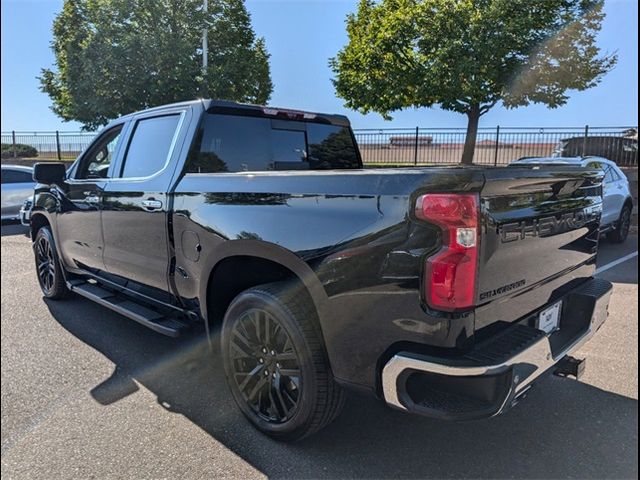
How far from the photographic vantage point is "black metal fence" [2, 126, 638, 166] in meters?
3.82

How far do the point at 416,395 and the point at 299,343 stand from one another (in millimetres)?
620

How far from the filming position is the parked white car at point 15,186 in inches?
401

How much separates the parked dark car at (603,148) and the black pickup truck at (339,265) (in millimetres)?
4187

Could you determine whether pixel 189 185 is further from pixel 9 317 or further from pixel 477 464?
pixel 9 317

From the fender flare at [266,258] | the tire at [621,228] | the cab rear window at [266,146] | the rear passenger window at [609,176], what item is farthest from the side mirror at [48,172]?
the tire at [621,228]

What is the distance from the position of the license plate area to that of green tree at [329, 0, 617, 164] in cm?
151

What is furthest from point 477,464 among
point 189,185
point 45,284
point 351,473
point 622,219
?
point 622,219

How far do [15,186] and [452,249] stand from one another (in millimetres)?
11035

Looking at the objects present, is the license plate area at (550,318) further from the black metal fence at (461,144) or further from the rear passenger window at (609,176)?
the rear passenger window at (609,176)

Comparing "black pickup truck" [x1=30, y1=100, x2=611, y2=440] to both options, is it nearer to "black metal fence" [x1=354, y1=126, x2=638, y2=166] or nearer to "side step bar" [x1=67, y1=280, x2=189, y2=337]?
"side step bar" [x1=67, y1=280, x2=189, y2=337]

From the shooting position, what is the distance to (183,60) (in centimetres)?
307

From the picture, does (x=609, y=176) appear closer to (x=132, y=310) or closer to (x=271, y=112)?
(x=271, y=112)

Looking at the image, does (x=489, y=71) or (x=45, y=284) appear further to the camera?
(x=45, y=284)

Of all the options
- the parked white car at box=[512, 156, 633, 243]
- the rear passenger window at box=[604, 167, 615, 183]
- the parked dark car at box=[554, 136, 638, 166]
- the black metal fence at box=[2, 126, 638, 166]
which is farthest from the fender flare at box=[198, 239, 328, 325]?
the rear passenger window at box=[604, 167, 615, 183]
